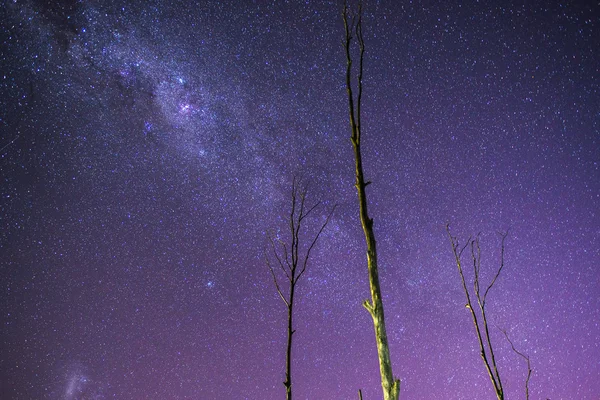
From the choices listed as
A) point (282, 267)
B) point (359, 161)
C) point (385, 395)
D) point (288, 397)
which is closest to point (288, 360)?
point (288, 397)

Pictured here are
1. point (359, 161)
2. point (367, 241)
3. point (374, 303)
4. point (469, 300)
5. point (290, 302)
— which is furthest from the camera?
point (469, 300)

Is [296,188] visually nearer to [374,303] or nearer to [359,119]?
[359,119]

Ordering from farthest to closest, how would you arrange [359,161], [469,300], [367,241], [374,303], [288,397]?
[469,300] → [288,397] → [359,161] → [367,241] → [374,303]

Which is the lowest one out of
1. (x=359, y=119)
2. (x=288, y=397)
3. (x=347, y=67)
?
(x=288, y=397)

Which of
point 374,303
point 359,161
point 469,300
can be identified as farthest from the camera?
point 469,300

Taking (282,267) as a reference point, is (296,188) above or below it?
above

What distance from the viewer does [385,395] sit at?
3.43m

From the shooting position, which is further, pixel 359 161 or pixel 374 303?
pixel 359 161

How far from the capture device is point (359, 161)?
167 inches

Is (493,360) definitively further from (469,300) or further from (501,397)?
(469,300)

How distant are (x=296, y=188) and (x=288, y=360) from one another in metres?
3.18

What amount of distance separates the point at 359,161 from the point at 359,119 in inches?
21.7

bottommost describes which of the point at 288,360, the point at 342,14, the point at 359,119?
the point at 288,360

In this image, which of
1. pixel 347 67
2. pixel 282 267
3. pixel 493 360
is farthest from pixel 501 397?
pixel 347 67
